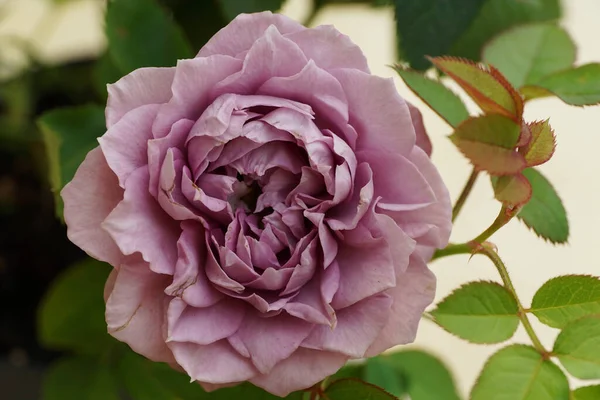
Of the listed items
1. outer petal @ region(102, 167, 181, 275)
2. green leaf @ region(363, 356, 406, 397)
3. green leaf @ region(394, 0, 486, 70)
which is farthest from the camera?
green leaf @ region(363, 356, 406, 397)

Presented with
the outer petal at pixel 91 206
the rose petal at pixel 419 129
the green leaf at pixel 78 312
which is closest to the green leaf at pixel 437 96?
the rose petal at pixel 419 129

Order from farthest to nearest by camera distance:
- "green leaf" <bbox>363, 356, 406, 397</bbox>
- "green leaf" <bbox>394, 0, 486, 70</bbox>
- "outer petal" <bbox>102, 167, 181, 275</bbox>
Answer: "green leaf" <bbox>363, 356, 406, 397</bbox> < "green leaf" <bbox>394, 0, 486, 70</bbox> < "outer petal" <bbox>102, 167, 181, 275</bbox>

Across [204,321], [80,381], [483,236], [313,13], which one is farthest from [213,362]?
[313,13]

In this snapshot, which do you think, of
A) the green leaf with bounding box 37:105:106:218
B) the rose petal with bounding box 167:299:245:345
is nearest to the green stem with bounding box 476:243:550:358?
the rose petal with bounding box 167:299:245:345

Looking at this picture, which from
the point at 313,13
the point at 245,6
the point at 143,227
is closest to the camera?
the point at 143,227

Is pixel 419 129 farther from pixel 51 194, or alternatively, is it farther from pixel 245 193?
pixel 51 194

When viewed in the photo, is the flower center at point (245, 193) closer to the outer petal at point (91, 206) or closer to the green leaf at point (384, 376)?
the outer petal at point (91, 206)

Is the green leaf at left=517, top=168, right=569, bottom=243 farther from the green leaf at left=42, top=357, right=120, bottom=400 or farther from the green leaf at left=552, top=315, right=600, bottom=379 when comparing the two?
the green leaf at left=42, top=357, right=120, bottom=400
